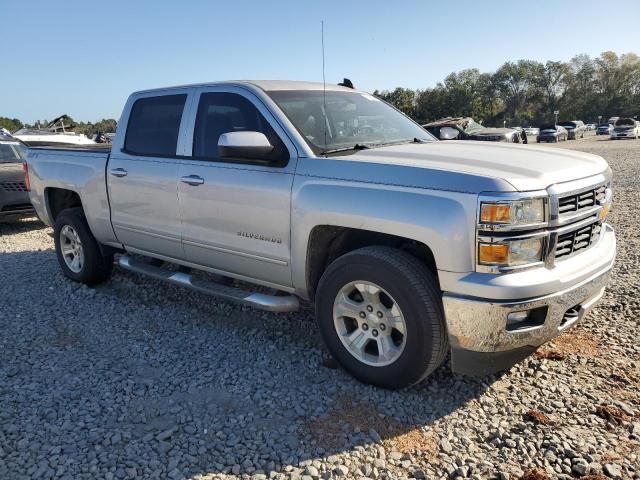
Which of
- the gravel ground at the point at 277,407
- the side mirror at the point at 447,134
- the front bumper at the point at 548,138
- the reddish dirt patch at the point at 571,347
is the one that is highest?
the side mirror at the point at 447,134

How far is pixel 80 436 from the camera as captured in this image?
9.56 ft

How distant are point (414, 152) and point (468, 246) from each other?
0.94m

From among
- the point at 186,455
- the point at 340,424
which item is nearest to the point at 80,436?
the point at 186,455

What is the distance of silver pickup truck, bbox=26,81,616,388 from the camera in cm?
281

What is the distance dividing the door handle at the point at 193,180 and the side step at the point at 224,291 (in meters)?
0.81

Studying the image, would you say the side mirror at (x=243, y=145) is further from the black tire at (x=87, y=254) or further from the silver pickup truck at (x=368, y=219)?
the black tire at (x=87, y=254)

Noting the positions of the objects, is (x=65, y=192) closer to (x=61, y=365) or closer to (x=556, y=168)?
(x=61, y=365)

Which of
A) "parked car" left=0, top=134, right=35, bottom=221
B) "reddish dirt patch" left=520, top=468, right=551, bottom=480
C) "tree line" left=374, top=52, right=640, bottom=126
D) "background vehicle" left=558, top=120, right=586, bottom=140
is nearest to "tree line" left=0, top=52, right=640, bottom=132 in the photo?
"tree line" left=374, top=52, right=640, bottom=126

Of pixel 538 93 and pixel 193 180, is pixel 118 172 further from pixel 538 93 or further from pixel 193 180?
pixel 538 93

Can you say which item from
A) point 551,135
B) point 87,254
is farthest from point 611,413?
point 551,135

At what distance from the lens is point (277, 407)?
3189mm

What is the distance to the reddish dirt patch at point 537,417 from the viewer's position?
2938mm

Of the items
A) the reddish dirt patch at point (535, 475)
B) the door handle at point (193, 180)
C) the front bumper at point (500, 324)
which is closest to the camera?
the reddish dirt patch at point (535, 475)

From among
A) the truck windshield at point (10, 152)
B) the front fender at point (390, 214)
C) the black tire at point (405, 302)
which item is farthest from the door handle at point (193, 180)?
the truck windshield at point (10, 152)
